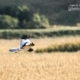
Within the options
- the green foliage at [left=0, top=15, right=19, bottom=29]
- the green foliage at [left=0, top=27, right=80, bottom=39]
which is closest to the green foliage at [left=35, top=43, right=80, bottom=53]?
the green foliage at [left=0, top=27, right=80, bottom=39]

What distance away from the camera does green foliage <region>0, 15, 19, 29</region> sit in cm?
2697

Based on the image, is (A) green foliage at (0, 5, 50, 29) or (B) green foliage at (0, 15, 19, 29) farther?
(A) green foliage at (0, 5, 50, 29)

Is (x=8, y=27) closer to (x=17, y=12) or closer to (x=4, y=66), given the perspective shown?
(x=17, y=12)

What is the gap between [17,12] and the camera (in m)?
30.1

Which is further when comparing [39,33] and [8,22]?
[8,22]

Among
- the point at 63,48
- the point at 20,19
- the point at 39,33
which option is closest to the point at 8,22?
the point at 20,19

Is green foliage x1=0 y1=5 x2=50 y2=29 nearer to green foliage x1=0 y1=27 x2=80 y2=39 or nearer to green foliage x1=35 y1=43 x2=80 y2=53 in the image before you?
green foliage x1=0 y1=27 x2=80 y2=39

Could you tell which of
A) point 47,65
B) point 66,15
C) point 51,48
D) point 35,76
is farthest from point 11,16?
point 35,76

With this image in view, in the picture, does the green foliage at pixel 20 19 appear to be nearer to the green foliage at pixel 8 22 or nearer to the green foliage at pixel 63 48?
the green foliage at pixel 8 22

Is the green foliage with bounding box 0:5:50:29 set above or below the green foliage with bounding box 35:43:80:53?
below

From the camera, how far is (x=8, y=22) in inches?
1064

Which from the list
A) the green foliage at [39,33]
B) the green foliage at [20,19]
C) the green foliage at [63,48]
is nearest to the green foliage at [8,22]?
the green foliage at [20,19]

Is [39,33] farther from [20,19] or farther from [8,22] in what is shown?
[20,19]

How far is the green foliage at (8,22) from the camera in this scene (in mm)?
26969
